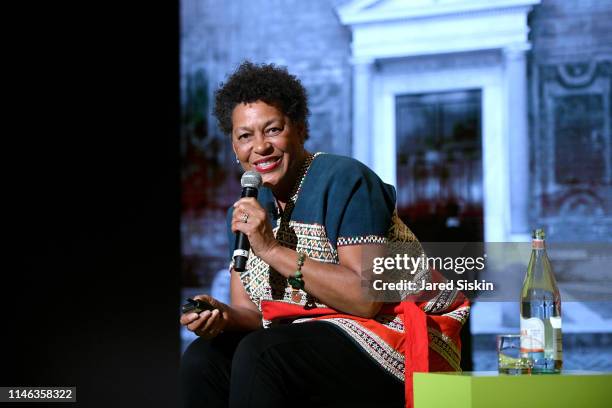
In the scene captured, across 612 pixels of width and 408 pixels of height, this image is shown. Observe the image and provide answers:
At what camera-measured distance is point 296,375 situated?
175 cm

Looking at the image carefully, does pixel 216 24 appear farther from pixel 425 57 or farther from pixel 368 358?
pixel 368 358

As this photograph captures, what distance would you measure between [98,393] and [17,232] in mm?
794

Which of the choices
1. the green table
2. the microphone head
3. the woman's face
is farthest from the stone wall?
the green table

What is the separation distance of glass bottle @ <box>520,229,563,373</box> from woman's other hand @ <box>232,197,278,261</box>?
567 mm

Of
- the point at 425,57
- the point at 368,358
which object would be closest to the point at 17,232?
the point at 425,57

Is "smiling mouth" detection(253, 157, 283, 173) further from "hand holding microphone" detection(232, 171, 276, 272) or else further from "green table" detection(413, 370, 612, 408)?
"green table" detection(413, 370, 612, 408)

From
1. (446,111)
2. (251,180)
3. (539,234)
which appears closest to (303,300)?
(251,180)

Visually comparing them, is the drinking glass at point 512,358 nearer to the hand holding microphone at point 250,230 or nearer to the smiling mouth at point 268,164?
the hand holding microphone at point 250,230

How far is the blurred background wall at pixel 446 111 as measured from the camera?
341 cm

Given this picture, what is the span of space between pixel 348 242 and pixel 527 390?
52cm

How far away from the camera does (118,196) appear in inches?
148

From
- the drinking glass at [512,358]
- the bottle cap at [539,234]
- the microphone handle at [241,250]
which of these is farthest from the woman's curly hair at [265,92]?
the drinking glass at [512,358]

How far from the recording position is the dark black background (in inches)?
147

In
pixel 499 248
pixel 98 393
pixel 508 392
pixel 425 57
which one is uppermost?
pixel 425 57
